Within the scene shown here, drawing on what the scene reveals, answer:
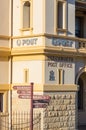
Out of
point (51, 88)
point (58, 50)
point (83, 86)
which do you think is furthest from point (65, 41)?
point (83, 86)

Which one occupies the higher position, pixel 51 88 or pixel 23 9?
pixel 23 9

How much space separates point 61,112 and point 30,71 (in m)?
2.73

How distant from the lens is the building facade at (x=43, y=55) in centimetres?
2909

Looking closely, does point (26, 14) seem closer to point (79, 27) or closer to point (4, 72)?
point (4, 72)

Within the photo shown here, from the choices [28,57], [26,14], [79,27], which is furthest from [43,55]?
[79,27]

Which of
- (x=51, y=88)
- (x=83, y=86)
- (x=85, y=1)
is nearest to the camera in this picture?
(x=51, y=88)

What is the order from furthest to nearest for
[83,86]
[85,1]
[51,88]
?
1. [83,86]
2. [85,1]
3. [51,88]

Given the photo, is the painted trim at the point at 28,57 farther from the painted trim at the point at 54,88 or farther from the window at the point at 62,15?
the window at the point at 62,15

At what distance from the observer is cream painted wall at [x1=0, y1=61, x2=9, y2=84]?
99.2ft

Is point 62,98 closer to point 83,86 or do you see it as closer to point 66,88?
point 66,88

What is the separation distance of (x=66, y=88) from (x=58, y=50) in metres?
2.16

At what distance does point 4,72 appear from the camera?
30.4 metres

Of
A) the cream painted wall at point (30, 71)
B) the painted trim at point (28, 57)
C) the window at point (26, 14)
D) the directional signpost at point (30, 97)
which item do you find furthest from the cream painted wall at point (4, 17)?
the directional signpost at point (30, 97)

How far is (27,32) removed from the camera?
30.0m
